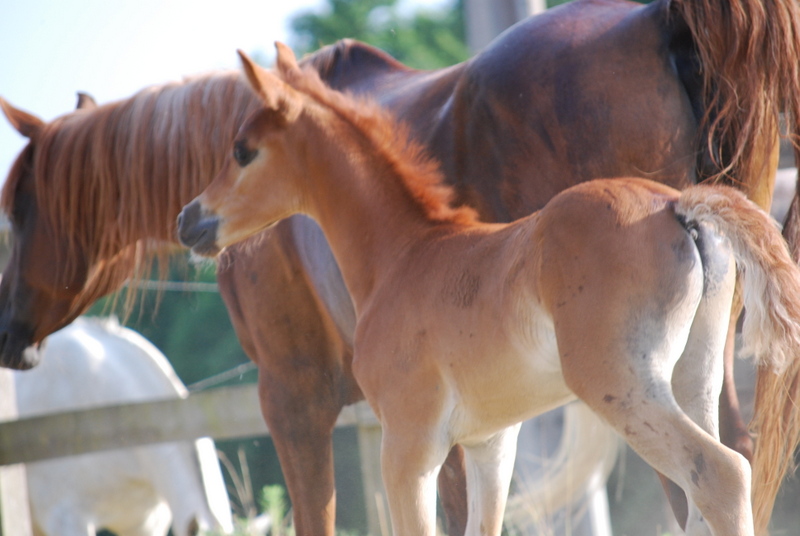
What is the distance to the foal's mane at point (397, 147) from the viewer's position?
7.78 feet

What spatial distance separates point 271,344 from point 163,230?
683mm

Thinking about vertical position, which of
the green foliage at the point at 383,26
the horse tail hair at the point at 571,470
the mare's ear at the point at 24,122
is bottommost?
the green foliage at the point at 383,26

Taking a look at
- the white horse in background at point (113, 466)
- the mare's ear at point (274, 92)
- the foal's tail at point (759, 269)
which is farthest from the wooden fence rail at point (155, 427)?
the foal's tail at point (759, 269)

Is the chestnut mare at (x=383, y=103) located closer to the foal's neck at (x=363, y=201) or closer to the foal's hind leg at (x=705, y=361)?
the foal's neck at (x=363, y=201)

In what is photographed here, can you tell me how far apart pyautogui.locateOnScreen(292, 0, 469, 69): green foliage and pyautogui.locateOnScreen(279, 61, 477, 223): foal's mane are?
18026mm

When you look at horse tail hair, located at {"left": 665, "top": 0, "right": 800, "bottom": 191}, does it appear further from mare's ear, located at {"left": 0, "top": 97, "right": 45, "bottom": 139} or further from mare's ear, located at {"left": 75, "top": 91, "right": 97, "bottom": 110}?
mare's ear, located at {"left": 75, "top": 91, "right": 97, "bottom": 110}

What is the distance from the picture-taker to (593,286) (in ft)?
5.54

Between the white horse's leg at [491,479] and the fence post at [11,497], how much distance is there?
2768 mm

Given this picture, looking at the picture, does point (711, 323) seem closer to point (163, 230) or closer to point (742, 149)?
point (742, 149)

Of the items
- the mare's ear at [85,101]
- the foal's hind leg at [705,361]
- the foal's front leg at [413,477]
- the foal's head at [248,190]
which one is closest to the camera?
the foal's hind leg at [705,361]

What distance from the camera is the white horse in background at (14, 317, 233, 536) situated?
482cm

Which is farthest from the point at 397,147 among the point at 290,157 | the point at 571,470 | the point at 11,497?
the point at 11,497

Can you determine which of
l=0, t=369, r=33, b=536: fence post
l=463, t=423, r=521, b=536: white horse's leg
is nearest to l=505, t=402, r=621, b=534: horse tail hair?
l=463, t=423, r=521, b=536: white horse's leg

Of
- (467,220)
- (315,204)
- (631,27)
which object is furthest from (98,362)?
(631,27)
